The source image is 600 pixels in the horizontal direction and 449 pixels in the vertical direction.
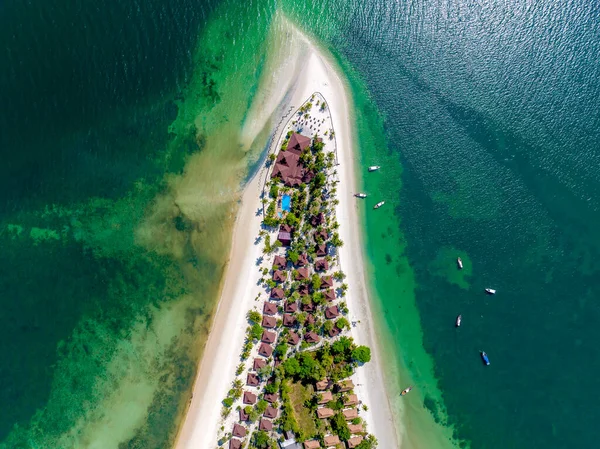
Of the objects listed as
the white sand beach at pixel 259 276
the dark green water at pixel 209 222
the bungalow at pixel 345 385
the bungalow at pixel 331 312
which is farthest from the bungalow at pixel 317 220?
the bungalow at pixel 345 385

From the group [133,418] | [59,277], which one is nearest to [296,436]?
[133,418]

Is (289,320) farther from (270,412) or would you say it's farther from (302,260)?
(270,412)

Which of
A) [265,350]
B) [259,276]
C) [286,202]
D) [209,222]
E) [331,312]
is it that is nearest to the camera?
[265,350]

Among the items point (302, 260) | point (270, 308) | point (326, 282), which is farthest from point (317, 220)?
point (270, 308)

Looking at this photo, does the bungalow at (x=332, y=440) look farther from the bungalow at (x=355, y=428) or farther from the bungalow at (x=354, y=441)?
the bungalow at (x=355, y=428)

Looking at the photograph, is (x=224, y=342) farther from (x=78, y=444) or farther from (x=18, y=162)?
(x=18, y=162)

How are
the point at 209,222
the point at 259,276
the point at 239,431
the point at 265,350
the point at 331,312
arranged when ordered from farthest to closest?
1. the point at 209,222
2. the point at 259,276
3. the point at 331,312
4. the point at 265,350
5. the point at 239,431
